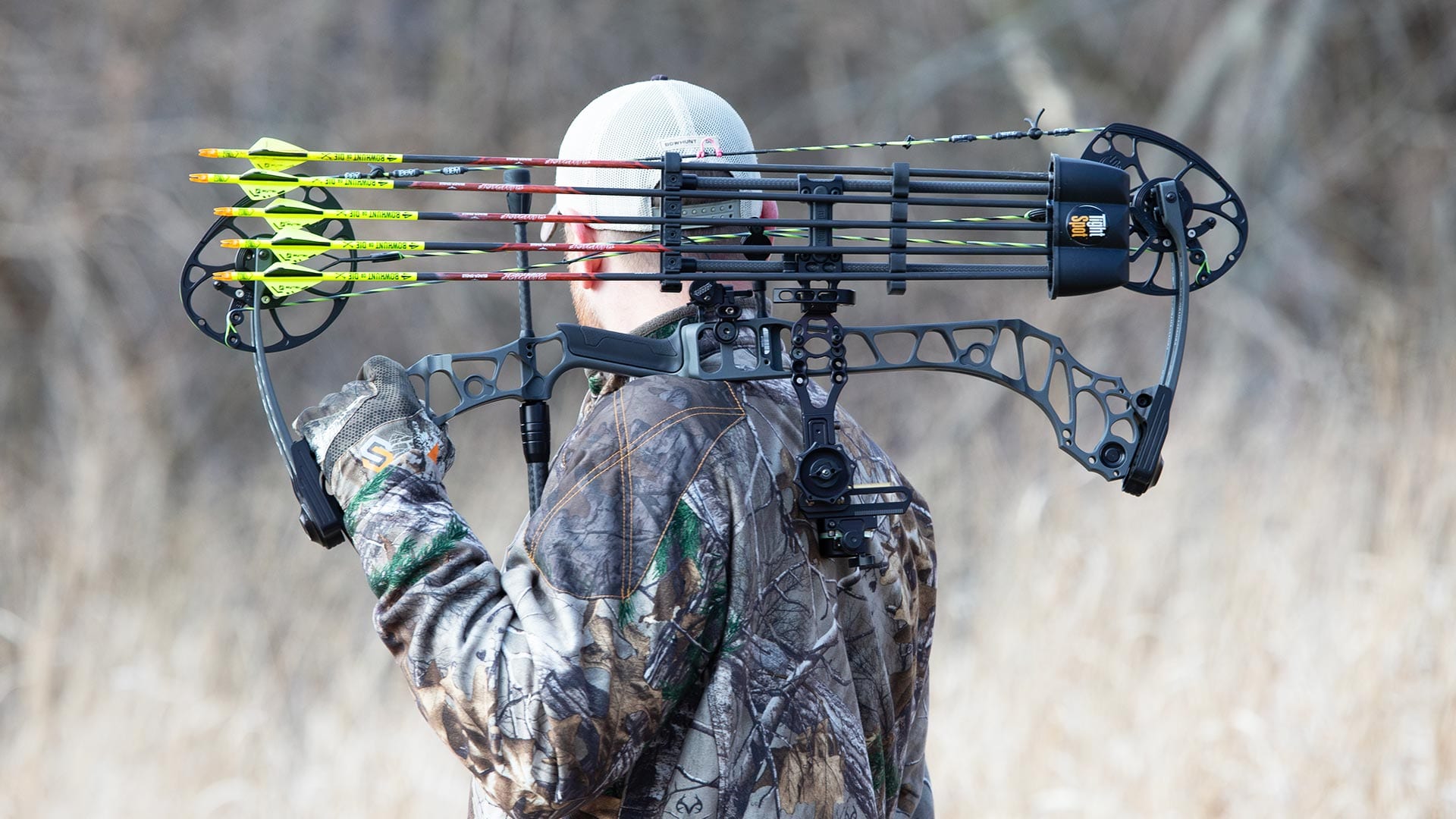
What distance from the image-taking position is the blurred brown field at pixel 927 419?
4.58m

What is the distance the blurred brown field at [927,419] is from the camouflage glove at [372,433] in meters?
3.11

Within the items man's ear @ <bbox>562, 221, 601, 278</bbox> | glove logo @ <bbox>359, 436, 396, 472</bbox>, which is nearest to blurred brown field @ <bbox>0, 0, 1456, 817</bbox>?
man's ear @ <bbox>562, 221, 601, 278</bbox>

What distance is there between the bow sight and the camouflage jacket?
7cm

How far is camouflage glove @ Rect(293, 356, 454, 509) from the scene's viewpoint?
5.92 feet

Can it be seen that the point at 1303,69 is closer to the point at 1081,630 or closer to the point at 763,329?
the point at 1081,630

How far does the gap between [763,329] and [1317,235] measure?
8564 millimetres

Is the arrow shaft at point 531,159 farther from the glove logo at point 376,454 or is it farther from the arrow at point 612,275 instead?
the glove logo at point 376,454

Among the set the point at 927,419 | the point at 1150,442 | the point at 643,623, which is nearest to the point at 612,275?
the point at 643,623

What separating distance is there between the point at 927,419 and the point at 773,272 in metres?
6.26

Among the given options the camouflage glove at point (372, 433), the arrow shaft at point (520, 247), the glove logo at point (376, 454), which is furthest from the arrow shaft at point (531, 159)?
the glove logo at point (376, 454)

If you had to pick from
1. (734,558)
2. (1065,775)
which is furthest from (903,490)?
(1065,775)

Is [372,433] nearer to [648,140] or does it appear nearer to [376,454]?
[376,454]

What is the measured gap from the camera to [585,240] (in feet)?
6.48

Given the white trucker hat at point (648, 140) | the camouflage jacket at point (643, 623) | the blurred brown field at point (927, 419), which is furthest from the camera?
the blurred brown field at point (927, 419)
